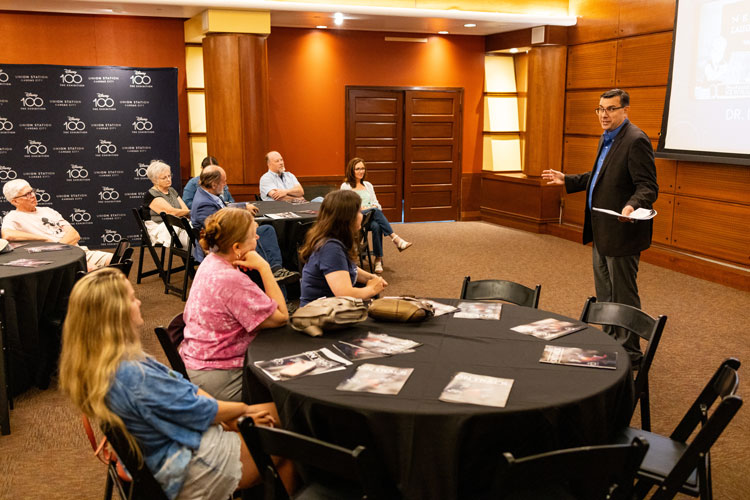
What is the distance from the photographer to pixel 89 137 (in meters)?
8.59

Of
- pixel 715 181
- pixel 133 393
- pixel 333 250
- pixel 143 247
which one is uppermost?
pixel 715 181

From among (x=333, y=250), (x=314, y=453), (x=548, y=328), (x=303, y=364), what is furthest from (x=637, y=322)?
(x=314, y=453)

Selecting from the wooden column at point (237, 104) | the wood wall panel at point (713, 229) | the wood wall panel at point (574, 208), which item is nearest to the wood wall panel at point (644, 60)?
the wood wall panel at point (713, 229)

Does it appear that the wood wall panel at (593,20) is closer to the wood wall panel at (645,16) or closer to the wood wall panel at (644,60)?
the wood wall panel at (645,16)

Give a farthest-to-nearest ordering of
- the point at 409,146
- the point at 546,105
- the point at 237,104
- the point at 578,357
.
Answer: the point at 409,146
the point at 546,105
the point at 237,104
the point at 578,357

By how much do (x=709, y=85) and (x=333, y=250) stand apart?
18.8 feet

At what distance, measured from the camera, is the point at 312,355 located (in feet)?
8.97

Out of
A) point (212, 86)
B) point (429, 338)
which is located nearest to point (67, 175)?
point (212, 86)

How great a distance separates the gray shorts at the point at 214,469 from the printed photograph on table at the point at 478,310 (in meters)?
1.31

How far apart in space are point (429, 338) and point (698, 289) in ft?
16.8

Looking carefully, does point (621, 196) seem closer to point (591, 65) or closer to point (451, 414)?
point (451, 414)

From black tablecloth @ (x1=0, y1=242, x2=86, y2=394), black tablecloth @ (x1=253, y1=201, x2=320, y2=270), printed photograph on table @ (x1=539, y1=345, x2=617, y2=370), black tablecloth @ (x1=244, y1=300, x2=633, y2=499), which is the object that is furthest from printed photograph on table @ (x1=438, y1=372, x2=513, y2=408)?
black tablecloth @ (x1=253, y1=201, x2=320, y2=270)

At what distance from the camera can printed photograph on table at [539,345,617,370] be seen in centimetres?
264

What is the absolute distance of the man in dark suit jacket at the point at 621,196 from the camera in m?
4.49
